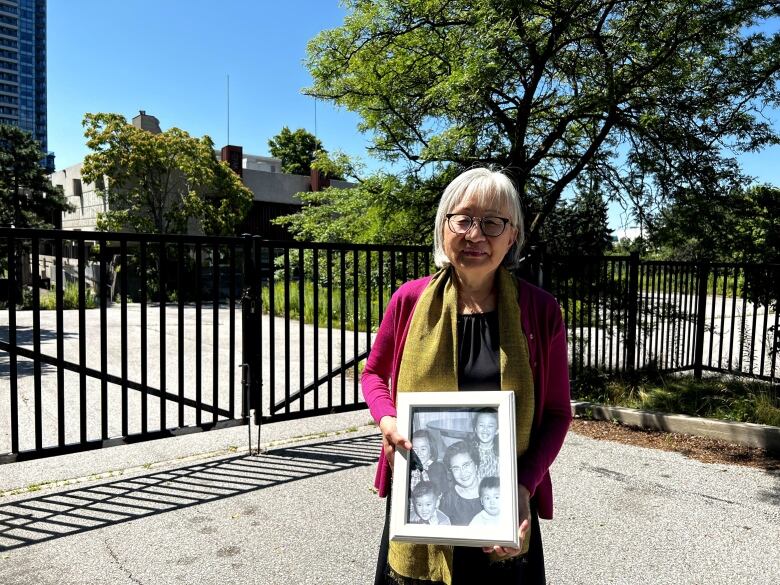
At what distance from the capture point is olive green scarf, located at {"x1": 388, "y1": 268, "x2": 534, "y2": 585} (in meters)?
1.85

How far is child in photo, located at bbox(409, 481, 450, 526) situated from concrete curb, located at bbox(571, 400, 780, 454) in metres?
4.45

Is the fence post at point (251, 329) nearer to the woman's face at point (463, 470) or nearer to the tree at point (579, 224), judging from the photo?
the woman's face at point (463, 470)

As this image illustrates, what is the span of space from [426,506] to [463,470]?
0.14 meters

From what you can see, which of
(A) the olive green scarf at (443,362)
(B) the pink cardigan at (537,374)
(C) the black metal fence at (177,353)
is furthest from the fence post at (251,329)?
(A) the olive green scarf at (443,362)

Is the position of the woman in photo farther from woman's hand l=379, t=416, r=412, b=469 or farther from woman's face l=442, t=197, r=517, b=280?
woman's face l=442, t=197, r=517, b=280

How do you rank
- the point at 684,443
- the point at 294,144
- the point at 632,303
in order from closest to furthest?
the point at 684,443
the point at 632,303
the point at 294,144

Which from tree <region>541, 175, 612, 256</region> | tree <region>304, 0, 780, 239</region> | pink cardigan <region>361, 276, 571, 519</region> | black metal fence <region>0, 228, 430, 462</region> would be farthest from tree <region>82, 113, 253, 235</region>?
pink cardigan <region>361, 276, 571, 519</region>

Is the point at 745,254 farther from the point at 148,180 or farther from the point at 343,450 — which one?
the point at 148,180

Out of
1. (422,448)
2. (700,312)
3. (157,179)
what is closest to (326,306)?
(700,312)

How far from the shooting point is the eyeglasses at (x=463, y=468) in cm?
164

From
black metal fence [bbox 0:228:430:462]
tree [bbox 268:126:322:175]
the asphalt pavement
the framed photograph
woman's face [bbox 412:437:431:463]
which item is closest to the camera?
the framed photograph

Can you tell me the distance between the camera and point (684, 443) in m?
5.74

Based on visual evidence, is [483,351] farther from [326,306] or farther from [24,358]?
[24,358]

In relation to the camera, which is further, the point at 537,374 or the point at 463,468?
the point at 537,374
